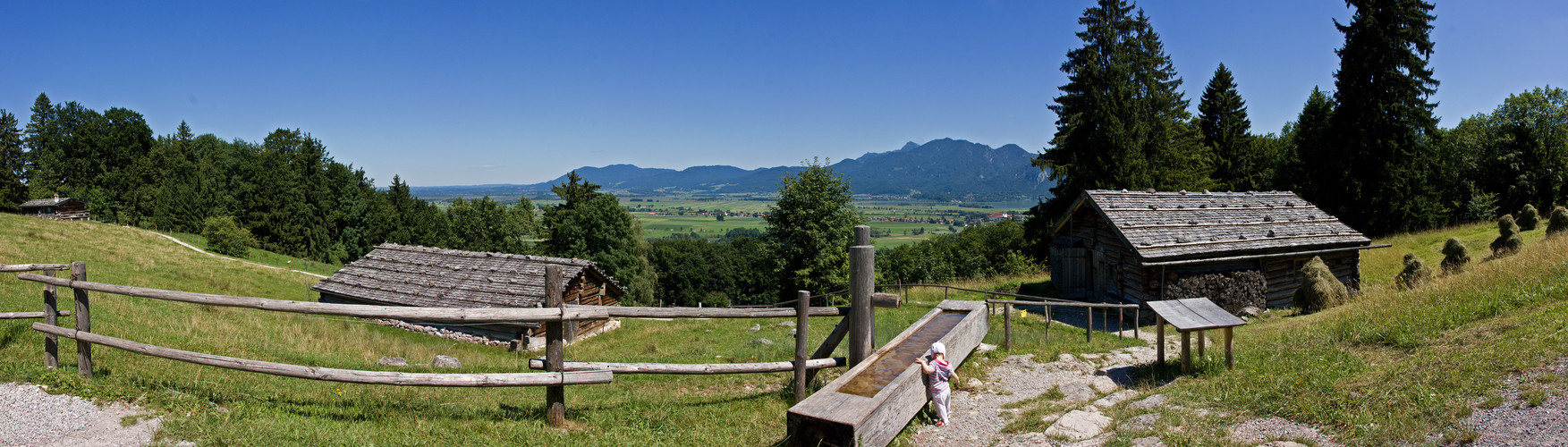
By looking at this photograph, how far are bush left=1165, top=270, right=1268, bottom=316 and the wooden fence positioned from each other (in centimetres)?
1400

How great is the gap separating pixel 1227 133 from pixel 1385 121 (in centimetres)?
1319

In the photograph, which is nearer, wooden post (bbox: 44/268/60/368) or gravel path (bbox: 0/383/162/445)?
gravel path (bbox: 0/383/162/445)

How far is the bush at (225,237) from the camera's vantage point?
4072 centimetres

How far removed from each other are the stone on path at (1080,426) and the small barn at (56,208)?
6223cm

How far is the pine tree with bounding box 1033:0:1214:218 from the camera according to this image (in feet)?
90.9

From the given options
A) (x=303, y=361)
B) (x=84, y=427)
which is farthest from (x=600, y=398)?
(x=303, y=361)

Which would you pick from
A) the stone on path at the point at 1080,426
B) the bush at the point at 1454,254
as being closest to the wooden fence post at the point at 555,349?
the stone on path at the point at 1080,426

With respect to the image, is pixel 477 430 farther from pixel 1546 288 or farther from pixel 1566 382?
pixel 1546 288

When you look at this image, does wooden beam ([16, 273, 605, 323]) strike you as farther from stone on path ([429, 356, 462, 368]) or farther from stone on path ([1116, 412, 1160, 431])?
stone on path ([429, 356, 462, 368])

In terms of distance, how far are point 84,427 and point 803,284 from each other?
24140mm

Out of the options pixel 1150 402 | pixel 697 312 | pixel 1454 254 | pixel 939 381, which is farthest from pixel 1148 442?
pixel 1454 254

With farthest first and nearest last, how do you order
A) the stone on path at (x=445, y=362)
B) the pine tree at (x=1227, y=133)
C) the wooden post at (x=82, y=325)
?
1. the pine tree at (x=1227, y=133)
2. the stone on path at (x=445, y=362)
3. the wooden post at (x=82, y=325)

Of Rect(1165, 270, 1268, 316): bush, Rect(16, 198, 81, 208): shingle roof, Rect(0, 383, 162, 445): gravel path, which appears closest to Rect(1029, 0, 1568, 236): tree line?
Rect(1165, 270, 1268, 316): bush

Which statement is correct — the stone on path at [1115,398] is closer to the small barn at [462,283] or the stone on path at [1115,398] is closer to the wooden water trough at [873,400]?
the wooden water trough at [873,400]
